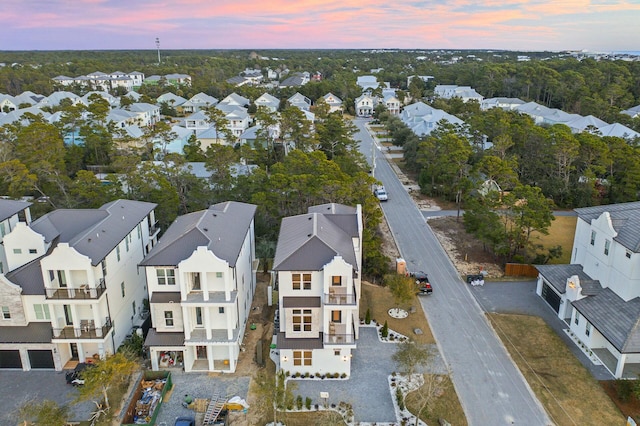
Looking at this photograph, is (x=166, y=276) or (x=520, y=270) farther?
(x=520, y=270)

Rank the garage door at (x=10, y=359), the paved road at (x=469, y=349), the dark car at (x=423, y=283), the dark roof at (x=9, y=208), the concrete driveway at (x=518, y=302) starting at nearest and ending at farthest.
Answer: the paved road at (x=469, y=349) < the garage door at (x=10, y=359) < the concrete driveway at (x=518, y=302) < the dark roof at (x=9, y=208) < the dark car at (x=423, y=283)

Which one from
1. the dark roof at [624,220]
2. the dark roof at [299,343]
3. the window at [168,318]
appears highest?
the dark roof at [624,220]

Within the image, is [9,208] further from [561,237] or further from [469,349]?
[561,237]

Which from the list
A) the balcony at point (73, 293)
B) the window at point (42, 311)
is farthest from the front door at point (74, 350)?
the balcony at point (73, 293)

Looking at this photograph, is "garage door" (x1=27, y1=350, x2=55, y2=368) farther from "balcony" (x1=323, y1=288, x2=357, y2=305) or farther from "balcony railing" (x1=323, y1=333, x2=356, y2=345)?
"balcony" (x1=323, y1=288, x2=357, y2=305)

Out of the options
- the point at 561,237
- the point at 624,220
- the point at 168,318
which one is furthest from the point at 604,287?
the point at 168,318

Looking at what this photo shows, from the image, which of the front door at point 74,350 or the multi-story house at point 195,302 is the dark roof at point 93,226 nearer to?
the multi-story house at point 195,302

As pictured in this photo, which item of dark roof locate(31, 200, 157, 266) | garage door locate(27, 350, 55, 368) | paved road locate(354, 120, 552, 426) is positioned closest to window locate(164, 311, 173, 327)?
dark roof locate(31, 200, 157, 266)
